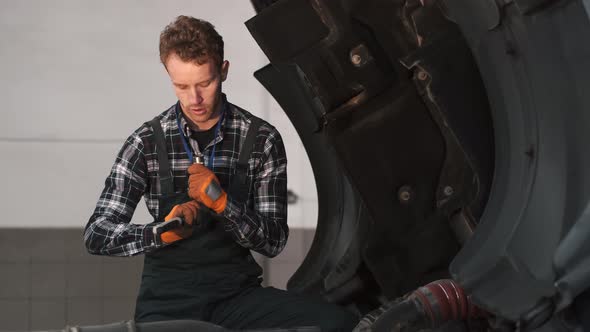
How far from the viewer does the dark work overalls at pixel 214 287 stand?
6.70 feet

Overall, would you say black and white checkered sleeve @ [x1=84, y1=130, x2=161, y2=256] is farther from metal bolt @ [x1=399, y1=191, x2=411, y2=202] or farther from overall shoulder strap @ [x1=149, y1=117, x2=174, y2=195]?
metal bolt @ [x1=399, y1=191, x2=411, y2=202]

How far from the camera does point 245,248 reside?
7.14ft

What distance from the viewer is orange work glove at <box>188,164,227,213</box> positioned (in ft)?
6.51

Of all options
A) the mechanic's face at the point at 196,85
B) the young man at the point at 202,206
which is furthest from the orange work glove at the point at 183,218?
the mechanic's face at the point at 196,85

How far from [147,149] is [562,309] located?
108 cm

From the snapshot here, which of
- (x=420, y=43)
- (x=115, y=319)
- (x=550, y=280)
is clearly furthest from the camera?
(x=115, y=319)

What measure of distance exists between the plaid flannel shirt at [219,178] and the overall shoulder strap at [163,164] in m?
0.01

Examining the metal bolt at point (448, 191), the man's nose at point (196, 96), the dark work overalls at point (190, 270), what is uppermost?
the man's nose at point (196, 96)

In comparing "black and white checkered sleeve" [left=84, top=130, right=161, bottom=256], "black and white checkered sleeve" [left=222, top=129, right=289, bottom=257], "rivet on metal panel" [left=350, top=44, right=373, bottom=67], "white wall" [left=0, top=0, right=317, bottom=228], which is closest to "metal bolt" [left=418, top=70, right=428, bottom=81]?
"rivet on metal panel" [left=350, top=44, right=373, bottom=67]

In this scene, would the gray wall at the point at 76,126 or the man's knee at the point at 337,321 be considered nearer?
the man's knee at the point at 337,321

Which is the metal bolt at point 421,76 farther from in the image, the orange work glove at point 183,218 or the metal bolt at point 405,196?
the orange work glove at point 183,218

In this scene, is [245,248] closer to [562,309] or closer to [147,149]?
[147,149]

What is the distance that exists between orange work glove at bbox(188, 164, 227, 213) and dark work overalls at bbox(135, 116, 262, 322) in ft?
0.15

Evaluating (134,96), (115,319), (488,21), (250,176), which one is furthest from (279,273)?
(488,21)
